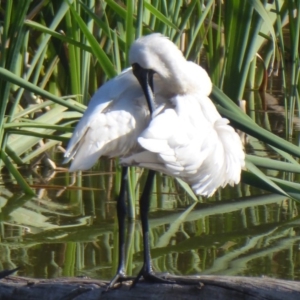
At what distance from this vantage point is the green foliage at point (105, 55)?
125 inches

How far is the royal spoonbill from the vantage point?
239 centimetres

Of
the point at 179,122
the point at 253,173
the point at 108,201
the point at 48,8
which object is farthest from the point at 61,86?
the point at 179,122

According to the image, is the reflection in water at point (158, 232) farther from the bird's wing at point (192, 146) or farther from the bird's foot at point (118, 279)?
the bird's wing at point (192, 146)

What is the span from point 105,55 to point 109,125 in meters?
0.85

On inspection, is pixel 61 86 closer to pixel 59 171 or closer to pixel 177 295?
pixel 59 171

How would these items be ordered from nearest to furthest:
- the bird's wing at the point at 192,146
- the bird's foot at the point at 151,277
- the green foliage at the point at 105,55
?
1. the bird's wing at the point at 192,146
2. the bird's foot at the point at 151,277
3. the green foliage at the point at 105,55

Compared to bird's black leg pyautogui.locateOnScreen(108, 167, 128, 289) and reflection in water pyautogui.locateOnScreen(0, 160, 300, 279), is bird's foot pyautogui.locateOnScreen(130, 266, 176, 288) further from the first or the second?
reflection in water pyautogui.locateOnScreen(0, 160, 300, 279)

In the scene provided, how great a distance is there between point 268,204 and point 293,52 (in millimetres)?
884

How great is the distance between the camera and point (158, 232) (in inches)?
149

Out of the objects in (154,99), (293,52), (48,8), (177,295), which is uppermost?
(48,8)

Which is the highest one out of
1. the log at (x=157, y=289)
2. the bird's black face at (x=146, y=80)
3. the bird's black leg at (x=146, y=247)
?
the bird's black face at (x=146, y=80)

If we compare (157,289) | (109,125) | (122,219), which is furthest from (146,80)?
(157,289)

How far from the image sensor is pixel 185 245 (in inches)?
143

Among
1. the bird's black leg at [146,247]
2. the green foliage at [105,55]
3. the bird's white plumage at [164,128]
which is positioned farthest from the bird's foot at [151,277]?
the green foliage at [105,55]
